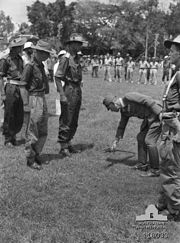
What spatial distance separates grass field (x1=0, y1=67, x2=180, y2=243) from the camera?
4289 millimetres

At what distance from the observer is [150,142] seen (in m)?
6.30

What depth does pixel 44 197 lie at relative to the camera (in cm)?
531

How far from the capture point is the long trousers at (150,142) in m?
6.30

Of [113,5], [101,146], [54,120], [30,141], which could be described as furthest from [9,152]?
[113,5]

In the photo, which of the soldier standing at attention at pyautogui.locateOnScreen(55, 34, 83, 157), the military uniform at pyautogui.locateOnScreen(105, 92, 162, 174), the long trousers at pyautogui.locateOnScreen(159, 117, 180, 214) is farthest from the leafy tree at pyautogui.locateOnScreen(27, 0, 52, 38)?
the long trousers at pyautogui.locateOnScreen(159, 117, 180, 214)

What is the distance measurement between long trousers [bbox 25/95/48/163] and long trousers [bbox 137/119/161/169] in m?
1.75

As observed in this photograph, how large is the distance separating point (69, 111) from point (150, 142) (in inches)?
70.0

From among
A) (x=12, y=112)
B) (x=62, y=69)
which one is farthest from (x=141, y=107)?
(x=12, y=112)

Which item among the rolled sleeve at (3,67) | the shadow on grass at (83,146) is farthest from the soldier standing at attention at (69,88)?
the rolled sleeve at (3,67)

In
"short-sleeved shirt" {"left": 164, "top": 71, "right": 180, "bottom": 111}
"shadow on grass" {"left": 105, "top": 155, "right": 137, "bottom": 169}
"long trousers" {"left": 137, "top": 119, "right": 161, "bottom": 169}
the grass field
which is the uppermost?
"short-sleeved shirt" {"left": 164, "top": 71, "right": 180, "bottom": 111}

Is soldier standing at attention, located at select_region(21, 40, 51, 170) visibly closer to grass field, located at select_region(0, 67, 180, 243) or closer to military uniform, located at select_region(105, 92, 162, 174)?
grass field, located at select_region(0, 67, 180, 243)

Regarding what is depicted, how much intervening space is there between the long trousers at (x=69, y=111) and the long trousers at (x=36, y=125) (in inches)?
31.4

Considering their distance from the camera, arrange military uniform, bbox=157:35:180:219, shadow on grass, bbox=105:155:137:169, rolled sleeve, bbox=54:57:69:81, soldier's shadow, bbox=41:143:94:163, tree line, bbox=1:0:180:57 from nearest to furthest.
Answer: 1. military uniform, bbox=157:35:180:219
2. rolled sleeve, bbox=54:57:69:81
3. shadow on grass, bbox=105:155:137:169
4. soldier's shadow, bbox=41:143:94:163
5. tree line, bbox=1:0:180:57

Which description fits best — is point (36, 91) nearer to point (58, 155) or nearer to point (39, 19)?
point (58, 155)
